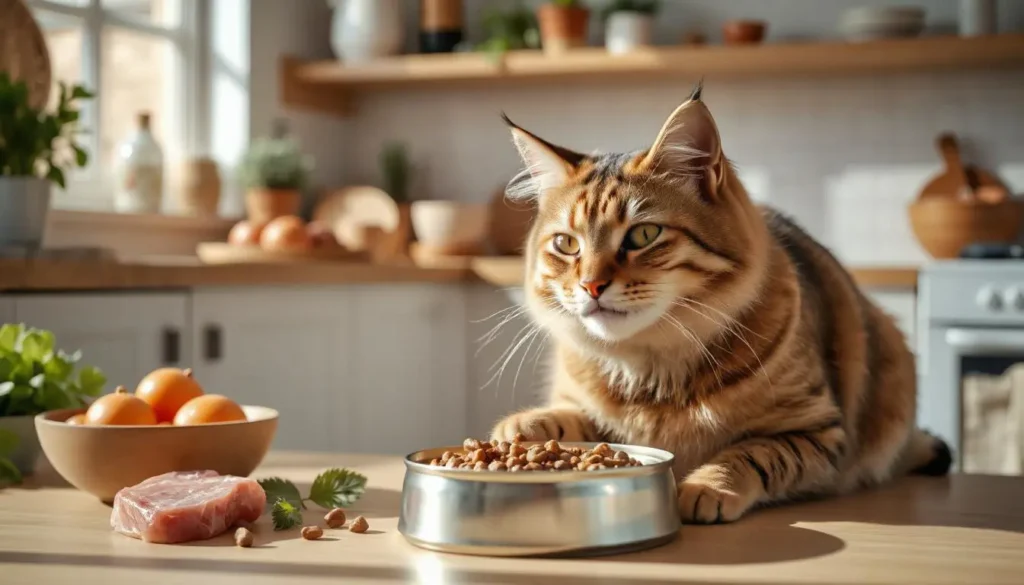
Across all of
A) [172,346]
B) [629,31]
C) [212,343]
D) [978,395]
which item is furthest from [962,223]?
[172,346]

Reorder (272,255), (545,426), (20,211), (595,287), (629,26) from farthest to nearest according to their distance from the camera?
1. (629,26)
2. (272,255)
3. (20,211)
4. (545,426)
5. (595,287)

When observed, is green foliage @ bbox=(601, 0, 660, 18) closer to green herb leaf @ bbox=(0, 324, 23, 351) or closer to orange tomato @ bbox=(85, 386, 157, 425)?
green herb leaf @ bbox=(0, 324, 23, 351)

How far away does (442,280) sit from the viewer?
13.3 ft

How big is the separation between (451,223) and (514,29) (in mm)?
Answer: 811

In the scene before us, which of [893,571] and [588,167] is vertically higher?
[588,167]

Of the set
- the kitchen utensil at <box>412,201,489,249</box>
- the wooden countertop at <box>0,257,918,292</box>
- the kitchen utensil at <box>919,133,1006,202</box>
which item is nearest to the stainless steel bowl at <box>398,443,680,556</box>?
the wooden countertop at <box>0,257,918,292</box>

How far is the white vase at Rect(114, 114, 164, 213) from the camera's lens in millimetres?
3779

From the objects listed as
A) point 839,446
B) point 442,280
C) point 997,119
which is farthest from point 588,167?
point 997,119

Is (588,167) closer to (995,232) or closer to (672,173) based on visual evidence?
(672,173)

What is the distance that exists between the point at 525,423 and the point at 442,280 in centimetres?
272

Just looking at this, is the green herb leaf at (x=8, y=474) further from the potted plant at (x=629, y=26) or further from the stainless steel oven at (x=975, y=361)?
the potted plant at (x=629, y=26)

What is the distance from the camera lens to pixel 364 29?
4574 mm

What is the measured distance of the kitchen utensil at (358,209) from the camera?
451cm

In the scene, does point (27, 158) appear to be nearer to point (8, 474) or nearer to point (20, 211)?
point (20, 211)
